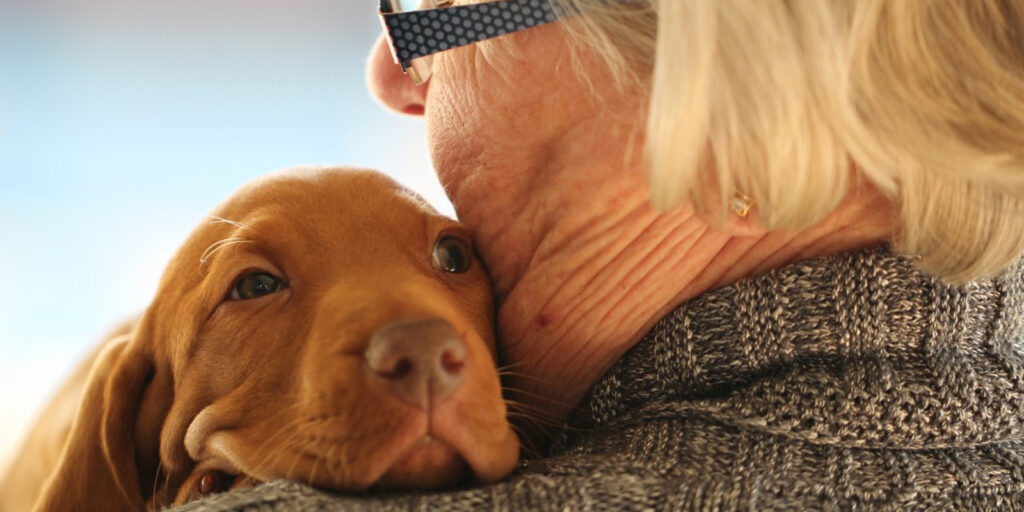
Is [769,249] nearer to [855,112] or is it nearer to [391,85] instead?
[855,112]

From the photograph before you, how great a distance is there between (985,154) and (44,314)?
2.94 meters

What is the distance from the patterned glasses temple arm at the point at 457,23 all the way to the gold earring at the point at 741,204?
339 mm

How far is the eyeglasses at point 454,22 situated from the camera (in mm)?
1622

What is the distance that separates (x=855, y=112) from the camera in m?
1.39

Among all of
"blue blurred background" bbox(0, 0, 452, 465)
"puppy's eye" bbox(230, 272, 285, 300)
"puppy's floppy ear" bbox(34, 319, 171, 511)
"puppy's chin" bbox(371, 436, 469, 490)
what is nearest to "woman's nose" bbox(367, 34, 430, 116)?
"puppy's eye" bbox(230, 272, 285, 300)

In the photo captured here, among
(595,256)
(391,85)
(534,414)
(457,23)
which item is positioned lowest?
(534,414)

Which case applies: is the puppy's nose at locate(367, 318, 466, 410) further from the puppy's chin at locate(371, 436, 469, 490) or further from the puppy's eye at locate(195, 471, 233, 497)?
the puppy's eye at locate(195, 471, 233, 497)

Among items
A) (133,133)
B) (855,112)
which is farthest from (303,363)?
(133,133)

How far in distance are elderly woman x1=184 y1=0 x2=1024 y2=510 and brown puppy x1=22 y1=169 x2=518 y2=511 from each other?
0.32 feet

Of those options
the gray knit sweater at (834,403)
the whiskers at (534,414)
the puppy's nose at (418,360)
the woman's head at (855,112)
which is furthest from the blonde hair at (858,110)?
the whiskers at (534,414)

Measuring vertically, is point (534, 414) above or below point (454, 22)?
below

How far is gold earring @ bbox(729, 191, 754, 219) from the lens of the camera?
149cm

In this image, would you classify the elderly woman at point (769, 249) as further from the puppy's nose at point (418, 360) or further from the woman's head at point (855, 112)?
the puppy's nose at point (418, 360)

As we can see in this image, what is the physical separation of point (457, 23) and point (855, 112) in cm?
64
